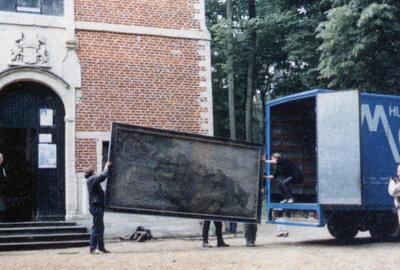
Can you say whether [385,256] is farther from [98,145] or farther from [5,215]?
[5,215]

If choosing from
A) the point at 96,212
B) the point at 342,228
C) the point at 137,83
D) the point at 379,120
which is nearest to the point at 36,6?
the point at 137,83

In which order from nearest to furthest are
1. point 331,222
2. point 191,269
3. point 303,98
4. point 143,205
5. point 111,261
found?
1. point 191,269
2. point 111,261
3. point 143,205
4. point 303,98
5. point 331,222

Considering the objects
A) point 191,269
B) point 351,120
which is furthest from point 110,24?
point 191,269

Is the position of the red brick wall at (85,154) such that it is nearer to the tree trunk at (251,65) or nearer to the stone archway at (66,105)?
the stone archway at (66,105)

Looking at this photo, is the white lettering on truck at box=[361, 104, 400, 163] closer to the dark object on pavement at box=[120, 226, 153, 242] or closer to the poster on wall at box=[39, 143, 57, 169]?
the dark object on pavement at box=[120, 226, 153, 242]

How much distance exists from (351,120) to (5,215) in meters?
8.14

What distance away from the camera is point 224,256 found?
1020cm

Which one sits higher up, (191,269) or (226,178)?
(226,178)

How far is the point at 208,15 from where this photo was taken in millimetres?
30062

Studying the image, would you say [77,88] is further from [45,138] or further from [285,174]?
[285,174]

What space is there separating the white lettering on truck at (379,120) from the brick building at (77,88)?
17.1ft

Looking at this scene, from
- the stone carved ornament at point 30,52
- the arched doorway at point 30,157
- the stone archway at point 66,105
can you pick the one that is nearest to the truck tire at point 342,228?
Result: the stone archway at point 66,105

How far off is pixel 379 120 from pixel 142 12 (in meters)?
6.72

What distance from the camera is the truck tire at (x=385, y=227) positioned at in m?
13.0
